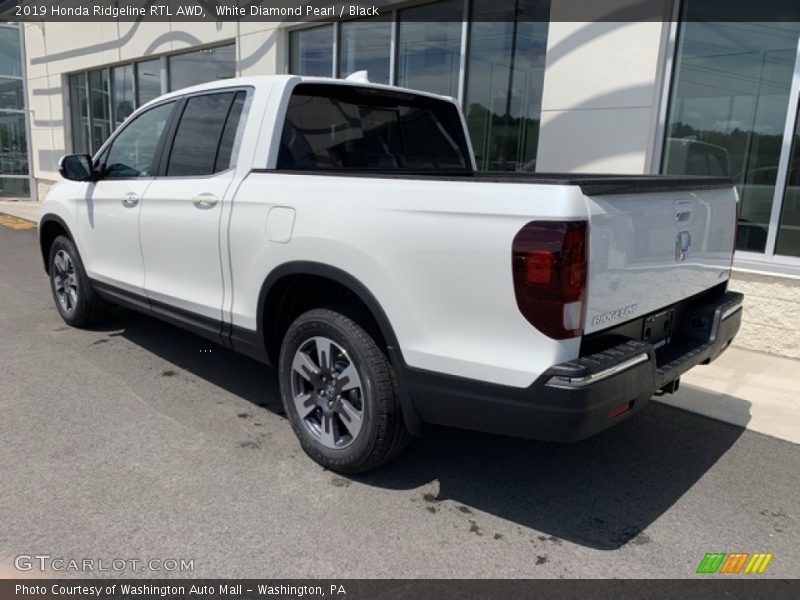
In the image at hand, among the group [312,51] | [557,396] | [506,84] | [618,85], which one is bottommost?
[557,396]

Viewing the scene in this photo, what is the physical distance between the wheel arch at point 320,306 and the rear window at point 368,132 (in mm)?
698

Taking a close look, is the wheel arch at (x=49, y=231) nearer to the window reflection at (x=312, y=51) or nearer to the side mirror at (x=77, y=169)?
the side mirror at (x=77, y=169)

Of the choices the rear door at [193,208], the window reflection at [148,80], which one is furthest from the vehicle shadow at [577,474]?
the window reflection at [148,80]

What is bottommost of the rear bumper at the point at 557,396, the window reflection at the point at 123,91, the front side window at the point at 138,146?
the rear bumper at the point at 557,396

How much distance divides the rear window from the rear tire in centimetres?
272

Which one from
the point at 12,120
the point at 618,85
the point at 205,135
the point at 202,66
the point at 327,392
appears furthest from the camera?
the point at 12,120

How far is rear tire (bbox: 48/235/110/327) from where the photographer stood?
5480mm

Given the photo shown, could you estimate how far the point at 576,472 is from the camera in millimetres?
3477

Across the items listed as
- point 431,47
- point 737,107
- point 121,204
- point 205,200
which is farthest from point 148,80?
point 737,107

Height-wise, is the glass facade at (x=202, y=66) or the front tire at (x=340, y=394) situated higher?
the glass facade at (x=202, y=66)

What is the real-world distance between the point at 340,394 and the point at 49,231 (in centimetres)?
412

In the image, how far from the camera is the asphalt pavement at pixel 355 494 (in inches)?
106

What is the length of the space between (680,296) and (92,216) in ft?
14.0
